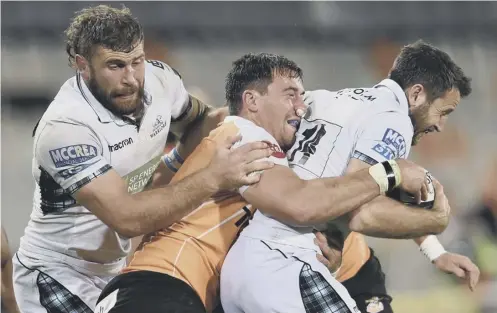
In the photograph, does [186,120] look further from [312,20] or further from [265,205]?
[312,20]

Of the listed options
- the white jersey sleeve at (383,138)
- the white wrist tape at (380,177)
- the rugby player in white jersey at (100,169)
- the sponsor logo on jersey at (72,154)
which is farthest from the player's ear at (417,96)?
the sponsor logo on jersey at (72,154)

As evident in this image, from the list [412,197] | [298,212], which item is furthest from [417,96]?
[298,212]

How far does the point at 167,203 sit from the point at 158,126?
0.66m

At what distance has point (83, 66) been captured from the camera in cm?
404

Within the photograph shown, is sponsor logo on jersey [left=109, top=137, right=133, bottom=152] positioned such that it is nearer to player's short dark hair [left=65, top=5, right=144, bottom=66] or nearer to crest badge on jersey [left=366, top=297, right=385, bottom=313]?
player's short dark hair [left=65, top=5, right=144, bottom=66]

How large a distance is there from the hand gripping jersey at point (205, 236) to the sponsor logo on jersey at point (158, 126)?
0.40m

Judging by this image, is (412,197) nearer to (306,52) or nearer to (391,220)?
(391,220)

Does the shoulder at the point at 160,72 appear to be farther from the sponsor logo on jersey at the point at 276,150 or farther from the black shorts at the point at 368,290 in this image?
the black shorts at the point at 368,290

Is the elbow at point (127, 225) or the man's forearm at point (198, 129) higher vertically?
the man's forearm at point (198, 129)

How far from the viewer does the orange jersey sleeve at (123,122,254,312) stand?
3.70 meters

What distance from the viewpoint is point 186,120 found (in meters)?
4.68

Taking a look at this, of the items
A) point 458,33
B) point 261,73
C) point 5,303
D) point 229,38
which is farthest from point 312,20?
point 261,73

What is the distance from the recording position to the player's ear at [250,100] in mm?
3973

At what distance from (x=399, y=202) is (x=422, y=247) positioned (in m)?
1.05
